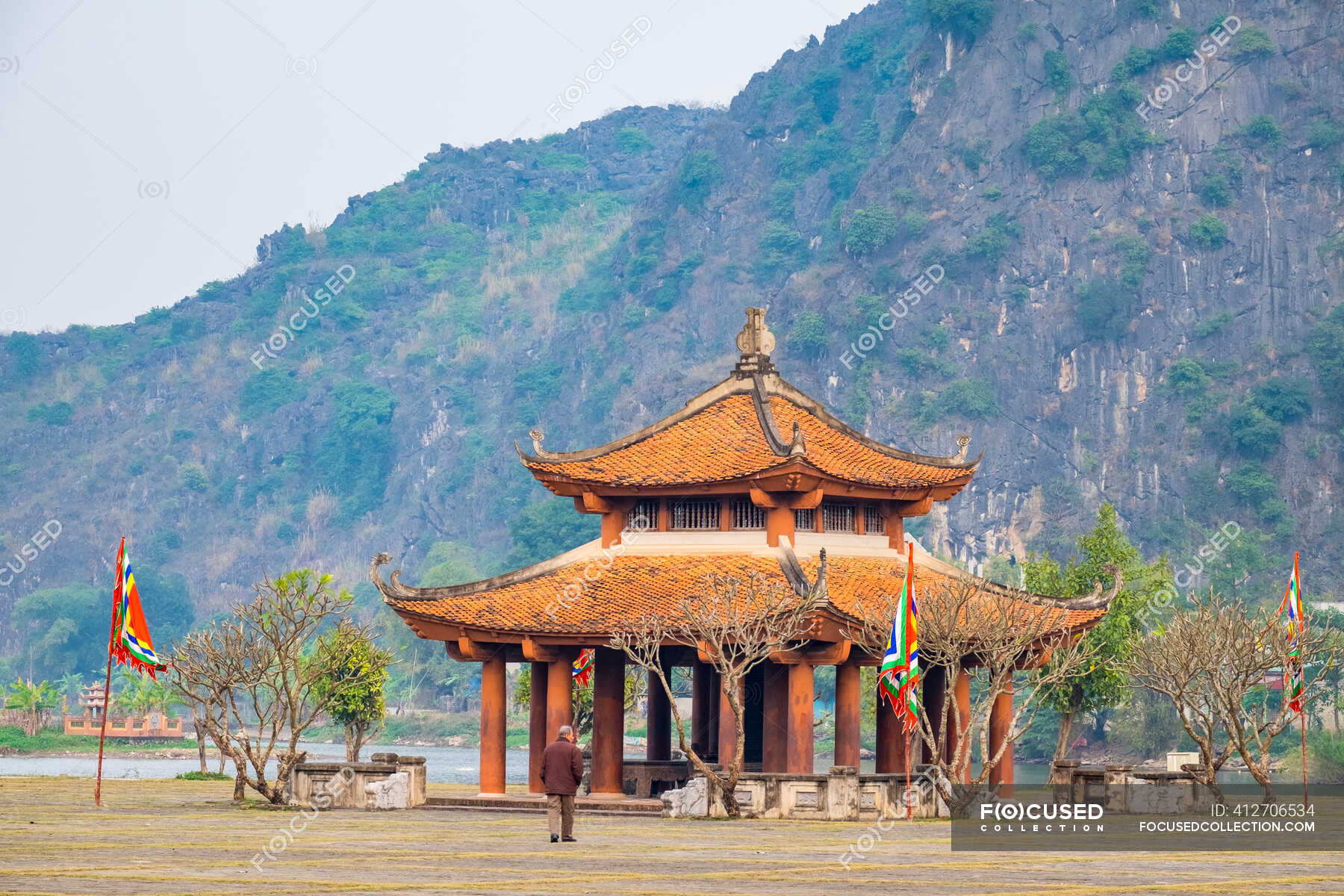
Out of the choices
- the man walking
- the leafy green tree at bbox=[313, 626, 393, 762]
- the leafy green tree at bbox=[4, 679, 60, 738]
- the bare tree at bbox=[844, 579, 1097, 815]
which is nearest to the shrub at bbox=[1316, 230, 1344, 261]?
the leafy green tree at bbox=[4, 679, 60, 738]

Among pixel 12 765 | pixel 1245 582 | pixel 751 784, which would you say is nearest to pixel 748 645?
pixel 751 784

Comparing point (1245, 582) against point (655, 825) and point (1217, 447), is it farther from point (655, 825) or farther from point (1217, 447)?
point (655, 825)

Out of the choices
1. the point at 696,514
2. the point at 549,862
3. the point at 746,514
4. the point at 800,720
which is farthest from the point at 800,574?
the point at 549,862

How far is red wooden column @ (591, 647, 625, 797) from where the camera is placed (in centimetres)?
4403

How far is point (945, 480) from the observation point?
1885 inches

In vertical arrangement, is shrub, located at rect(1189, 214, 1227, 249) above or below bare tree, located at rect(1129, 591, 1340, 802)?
above

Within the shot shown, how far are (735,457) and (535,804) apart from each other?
914cm

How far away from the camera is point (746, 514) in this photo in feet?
152

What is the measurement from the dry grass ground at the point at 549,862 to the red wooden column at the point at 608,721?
6535 millimetres

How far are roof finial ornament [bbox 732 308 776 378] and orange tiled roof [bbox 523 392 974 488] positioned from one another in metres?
0.69

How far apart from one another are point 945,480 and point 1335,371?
146 meters

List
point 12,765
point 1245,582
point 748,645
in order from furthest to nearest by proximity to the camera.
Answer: point 1245,582 < point 12,765 < point 748,645

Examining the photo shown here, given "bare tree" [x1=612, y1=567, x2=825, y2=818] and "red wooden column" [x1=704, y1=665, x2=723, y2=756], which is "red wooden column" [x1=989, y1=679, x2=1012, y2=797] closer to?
"red wooden column" [x1=704, y1=665, x2=723, y2=756]

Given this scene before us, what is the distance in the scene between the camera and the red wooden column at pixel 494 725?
4478 centimetres
